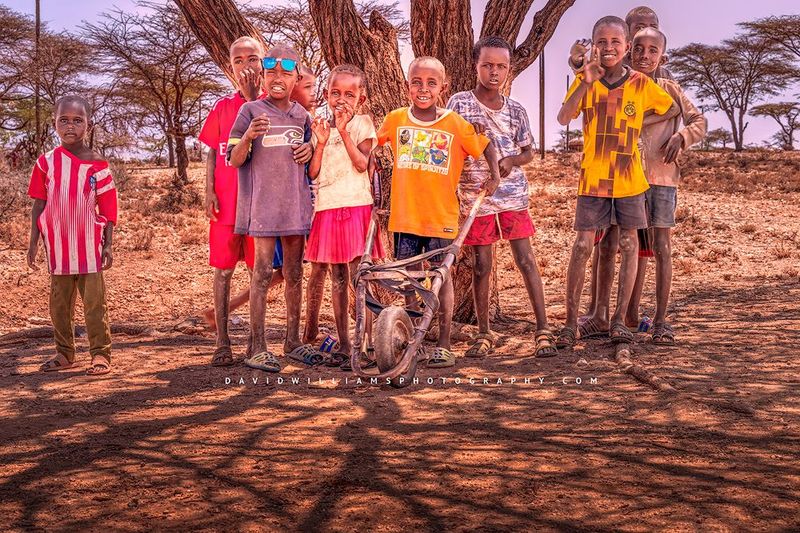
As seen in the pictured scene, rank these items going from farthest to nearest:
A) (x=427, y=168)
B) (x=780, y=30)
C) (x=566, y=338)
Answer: (x=780, y=30) < (x=566, y=338) < (x=427, y=168)

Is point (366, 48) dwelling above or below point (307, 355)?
above

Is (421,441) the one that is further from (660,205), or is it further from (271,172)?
(660,205)

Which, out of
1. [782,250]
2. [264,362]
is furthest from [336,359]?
[782,250]

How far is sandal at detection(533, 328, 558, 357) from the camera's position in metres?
5.68

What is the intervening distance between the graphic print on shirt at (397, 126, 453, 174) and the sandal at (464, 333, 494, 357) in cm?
120

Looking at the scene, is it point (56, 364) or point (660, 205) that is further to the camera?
point (660, 205)

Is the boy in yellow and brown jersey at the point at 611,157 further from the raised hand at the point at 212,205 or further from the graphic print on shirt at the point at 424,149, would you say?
the raised hand at the point at 212,205

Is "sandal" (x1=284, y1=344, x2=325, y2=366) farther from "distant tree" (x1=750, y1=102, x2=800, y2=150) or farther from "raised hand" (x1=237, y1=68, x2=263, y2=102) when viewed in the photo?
"distant tree" (x1=750, y1=102, x2=800, y2=150)

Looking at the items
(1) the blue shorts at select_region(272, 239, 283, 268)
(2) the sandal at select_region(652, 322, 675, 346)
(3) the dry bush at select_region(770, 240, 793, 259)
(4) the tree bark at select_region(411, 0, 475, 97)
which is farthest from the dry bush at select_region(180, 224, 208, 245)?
(2) the sandal at select_region(652, 322, 675, 346)

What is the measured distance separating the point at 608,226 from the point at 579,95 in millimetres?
874

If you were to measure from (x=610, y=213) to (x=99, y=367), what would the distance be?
3.28m

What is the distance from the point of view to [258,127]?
4980 millimetres

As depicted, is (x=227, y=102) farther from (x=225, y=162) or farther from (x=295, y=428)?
(x=295, y=428)

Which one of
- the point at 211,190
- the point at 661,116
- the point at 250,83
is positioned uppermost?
the point at 250,83
